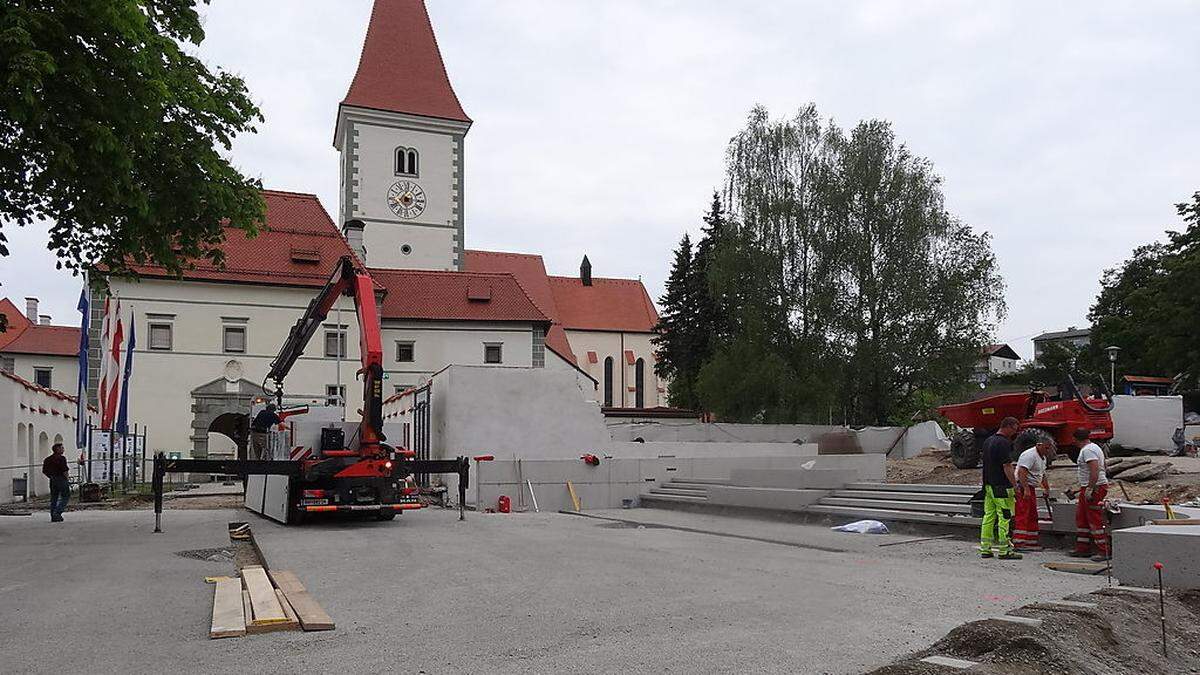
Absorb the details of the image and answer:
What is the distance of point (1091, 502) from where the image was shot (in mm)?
12055

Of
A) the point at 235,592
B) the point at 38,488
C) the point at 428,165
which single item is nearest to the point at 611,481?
the point at 235,592

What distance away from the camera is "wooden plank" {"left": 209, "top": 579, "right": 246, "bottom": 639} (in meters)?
7.10

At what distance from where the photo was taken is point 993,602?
855cm

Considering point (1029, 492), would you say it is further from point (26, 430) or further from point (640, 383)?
point (640, 383)

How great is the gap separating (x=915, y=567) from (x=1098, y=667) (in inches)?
210

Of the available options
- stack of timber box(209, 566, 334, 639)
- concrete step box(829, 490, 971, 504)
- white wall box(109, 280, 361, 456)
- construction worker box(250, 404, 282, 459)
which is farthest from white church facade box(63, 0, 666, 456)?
stack of timber box(209, 566, 334, 639)

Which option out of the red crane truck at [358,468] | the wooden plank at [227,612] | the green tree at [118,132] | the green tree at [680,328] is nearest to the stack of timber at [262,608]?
the wooden plank at [227,612]

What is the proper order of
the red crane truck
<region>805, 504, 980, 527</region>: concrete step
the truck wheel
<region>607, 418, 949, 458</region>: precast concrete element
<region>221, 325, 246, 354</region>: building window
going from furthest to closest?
1. <region>221, 325, 246, 354</region>: building window
2. <region>607, 418, 949, 458</region>: precast concrete element
3. the truck wheel
4. the red crane truck
5. <region>805, 504, 980, 527</region>: concrete step

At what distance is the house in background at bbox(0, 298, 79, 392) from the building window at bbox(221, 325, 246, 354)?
24892mm

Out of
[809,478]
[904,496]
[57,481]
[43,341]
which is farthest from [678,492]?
[43,341]

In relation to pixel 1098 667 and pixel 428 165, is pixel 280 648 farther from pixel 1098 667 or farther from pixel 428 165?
pixel 428 165

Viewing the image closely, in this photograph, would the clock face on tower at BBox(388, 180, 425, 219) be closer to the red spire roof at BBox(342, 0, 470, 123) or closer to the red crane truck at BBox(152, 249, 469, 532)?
the red spire roof at BBox(342, 0, 470, 123)

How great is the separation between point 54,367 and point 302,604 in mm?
64183

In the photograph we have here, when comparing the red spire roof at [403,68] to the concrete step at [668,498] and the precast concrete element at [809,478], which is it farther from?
the precast concrete element at [809,478]
